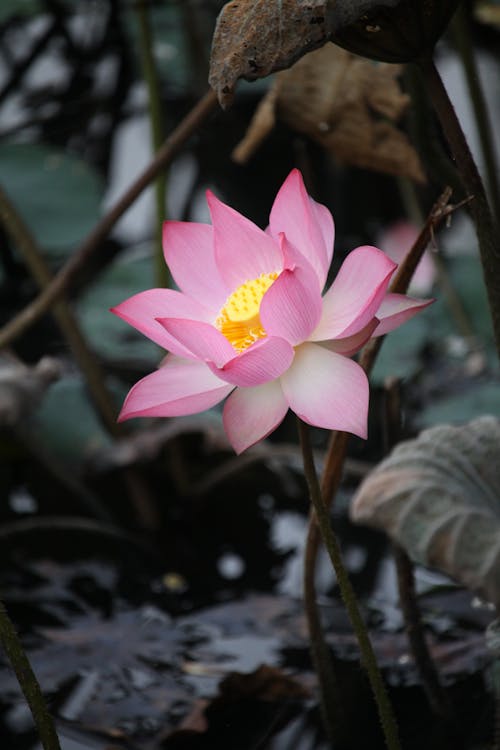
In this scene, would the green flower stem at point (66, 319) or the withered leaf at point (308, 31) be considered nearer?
the withered leaf at point (308, 31)

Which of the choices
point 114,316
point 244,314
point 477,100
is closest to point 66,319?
point 114,316

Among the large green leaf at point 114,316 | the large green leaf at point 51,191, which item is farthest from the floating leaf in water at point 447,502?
the large green leaf at point 51,191

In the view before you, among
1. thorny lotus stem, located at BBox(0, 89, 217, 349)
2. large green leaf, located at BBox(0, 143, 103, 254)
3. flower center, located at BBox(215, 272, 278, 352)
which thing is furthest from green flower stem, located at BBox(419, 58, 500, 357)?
large green leaf, located at BBox(0, 143, 103, 254)

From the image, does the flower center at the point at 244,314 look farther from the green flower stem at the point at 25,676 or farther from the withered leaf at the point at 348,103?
the withered leaf at the point at 348,103

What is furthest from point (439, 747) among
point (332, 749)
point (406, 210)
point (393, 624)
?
point (406, 210)

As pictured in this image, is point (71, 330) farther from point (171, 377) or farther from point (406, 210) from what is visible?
point (406, 210)

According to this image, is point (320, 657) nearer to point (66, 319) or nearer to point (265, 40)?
point (265, 40)
